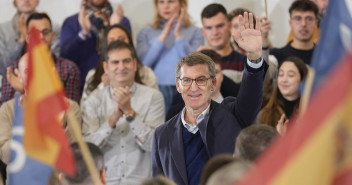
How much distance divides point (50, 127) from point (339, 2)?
1.35m

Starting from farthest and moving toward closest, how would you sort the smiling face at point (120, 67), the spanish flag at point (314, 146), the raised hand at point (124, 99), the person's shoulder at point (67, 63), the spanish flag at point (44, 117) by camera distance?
the person's shoulder at point (67, 63), the smiling face at point (120, 67), the raised hand at point (124, 99), the spanish flag at point (44, 117), the spanish flag at point (314, 146)

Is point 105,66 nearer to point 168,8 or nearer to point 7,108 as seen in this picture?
point 7,108

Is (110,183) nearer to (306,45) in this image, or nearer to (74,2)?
(306,45)

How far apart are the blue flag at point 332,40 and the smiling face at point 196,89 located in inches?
60.4

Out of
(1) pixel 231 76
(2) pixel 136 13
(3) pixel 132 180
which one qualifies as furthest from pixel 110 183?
(2) pixel 136 13

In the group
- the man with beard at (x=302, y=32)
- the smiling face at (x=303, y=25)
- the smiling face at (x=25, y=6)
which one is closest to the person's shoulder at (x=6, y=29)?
the smiling face at (x=25, y=6)

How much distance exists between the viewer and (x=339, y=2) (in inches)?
125

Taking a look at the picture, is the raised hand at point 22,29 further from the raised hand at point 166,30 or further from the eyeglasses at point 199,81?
the eyeglasses at point 199,81

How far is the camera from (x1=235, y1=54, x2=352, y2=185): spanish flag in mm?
2658

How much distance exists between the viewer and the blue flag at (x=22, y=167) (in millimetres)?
3672

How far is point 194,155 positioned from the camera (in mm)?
4547

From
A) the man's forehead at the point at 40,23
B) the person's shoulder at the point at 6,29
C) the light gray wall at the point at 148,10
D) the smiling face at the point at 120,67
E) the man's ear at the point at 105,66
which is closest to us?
the smiling face at the point at 120,67

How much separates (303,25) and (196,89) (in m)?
2.42

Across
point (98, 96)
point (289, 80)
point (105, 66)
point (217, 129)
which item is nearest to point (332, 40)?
point (217, 129)
